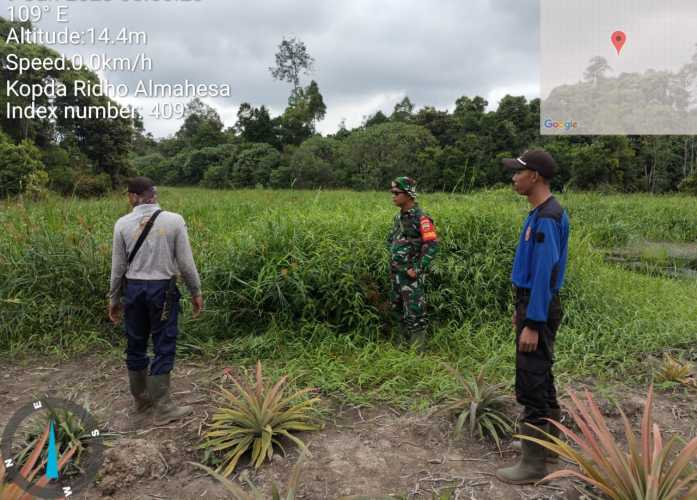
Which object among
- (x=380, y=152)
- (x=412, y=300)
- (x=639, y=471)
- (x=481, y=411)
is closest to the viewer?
(x=639, y=471)

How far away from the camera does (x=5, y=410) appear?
11.4 feet

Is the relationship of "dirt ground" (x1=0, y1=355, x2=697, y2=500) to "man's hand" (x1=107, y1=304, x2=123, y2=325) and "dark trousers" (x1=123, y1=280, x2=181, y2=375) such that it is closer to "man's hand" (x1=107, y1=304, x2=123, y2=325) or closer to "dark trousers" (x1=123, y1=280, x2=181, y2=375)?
"dark trousers" (x1=123, y1=280, x2=181, y2=375)

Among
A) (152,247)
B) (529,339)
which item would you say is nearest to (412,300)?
(529,339)

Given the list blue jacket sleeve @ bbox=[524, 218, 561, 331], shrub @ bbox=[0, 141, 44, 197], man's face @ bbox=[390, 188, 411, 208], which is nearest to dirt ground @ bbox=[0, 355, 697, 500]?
blue jacket sleeve @ bbox=[524, 218, 561, 331]

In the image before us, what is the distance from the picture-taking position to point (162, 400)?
3242mm

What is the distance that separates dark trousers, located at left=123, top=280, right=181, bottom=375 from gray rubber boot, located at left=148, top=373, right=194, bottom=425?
0.15 feet

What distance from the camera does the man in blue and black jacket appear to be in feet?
7.88

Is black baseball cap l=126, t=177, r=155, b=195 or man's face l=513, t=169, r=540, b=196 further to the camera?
black baseball cap l=126, t=177, r=155, b=195

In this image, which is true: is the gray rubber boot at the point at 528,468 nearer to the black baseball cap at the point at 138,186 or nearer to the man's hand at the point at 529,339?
the man's hand at the point at 529,339

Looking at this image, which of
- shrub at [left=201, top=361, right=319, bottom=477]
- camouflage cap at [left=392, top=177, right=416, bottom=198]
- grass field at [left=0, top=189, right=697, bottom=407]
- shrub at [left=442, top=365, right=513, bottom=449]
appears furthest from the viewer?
camouflage cap at [left=392, top=177, right=416, bottom=198]

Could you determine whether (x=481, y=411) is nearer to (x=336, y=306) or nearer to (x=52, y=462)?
(x=336, y=306)

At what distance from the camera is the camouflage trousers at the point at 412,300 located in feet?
14.4

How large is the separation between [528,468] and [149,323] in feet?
8.15

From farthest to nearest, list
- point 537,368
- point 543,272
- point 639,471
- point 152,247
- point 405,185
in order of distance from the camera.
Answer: point 405,185
point 152,247
point 537,368
point 543,272
point 639,471
